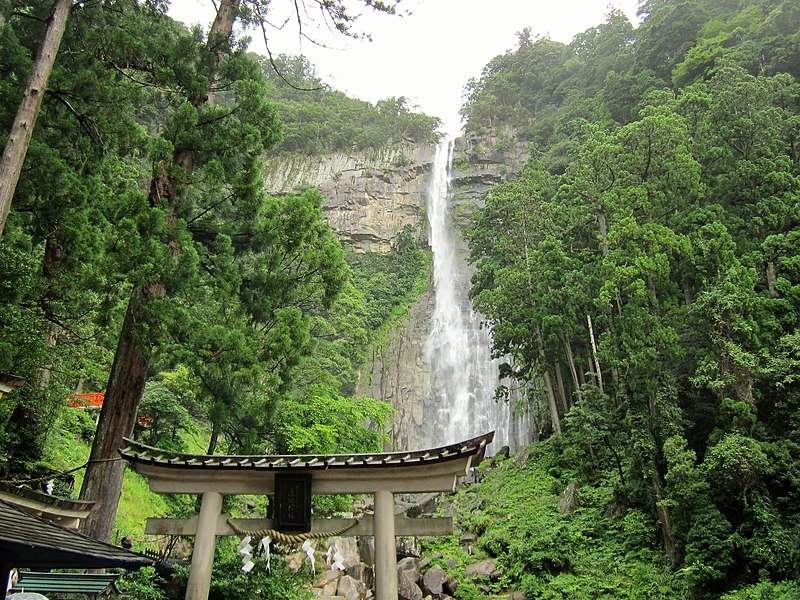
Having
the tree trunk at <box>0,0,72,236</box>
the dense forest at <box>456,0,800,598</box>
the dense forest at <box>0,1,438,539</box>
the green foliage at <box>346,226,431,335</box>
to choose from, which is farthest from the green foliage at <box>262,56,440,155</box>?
the tree trunk at <box>0,0,72,236</box>

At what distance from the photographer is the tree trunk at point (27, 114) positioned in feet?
15.9

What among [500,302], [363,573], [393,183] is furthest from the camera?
[393,183]

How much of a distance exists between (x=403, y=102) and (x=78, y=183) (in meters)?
29.5

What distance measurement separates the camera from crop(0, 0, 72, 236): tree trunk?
191 inches

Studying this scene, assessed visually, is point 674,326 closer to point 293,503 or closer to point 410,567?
point 410,567

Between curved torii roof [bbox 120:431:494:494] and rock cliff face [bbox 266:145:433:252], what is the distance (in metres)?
24.0

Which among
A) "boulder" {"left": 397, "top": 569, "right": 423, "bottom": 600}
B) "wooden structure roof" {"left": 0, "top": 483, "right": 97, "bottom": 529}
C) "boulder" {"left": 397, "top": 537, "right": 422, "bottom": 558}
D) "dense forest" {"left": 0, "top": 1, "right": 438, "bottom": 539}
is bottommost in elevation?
"boulder" {"left": 397, "top": 569, "right": 423, "bottom": 600}

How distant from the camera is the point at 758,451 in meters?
8.38

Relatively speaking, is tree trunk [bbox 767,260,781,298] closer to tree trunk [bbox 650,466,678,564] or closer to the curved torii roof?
tree trunk [bbox 650,466,678,564]

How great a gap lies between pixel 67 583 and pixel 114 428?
1537 millimetres

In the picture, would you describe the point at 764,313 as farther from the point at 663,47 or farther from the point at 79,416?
the point at 663,47

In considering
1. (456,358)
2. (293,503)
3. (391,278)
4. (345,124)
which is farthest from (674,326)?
(345,124)

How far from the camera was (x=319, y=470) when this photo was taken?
17.6 ft

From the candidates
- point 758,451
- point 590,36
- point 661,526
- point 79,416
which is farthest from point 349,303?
point 590,36
